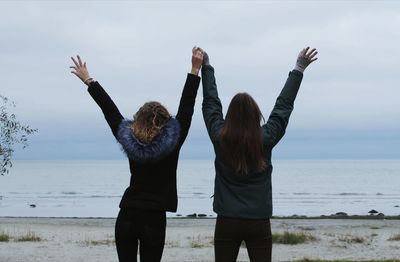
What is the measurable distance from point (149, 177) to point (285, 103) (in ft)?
4.14

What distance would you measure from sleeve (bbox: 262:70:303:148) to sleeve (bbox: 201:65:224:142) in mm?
389

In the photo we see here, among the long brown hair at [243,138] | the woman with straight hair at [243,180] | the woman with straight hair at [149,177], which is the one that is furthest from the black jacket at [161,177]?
the long brown hair at [243,138]

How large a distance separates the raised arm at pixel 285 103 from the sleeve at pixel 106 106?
126 centimetres

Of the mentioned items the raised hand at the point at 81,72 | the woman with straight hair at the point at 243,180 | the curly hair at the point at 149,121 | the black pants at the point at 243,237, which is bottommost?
the black pants at the point at 243,237

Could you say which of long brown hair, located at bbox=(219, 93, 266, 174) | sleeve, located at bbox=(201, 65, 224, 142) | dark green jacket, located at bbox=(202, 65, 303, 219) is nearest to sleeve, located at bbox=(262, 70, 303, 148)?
dark green jacket, located at bbox=(202, 65, 303, 219)

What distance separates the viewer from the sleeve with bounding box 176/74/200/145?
5.50 metres

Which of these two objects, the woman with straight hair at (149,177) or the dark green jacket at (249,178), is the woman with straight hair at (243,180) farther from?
the woman with straight hair at (149,177)

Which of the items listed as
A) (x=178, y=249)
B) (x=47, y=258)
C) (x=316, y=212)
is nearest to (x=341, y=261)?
(x=178, y=249)

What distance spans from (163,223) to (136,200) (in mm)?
289

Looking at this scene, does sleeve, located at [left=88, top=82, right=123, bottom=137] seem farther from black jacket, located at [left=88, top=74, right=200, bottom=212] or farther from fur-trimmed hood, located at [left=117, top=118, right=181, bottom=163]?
fur-trimmed hood, located at [left=117, top=118, right=181, bottom=163]

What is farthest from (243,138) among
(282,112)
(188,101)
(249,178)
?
(188,101)

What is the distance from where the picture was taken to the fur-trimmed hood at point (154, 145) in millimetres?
5277

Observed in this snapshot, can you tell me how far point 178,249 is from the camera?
1803cm

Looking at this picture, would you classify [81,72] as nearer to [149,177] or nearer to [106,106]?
[106,106]
